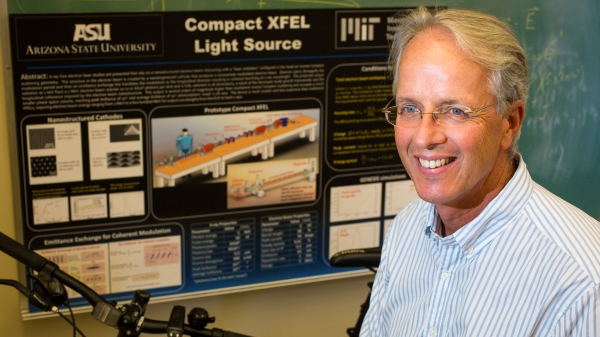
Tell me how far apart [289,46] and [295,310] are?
1163 millimetres

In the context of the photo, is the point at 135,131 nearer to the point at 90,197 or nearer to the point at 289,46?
the point at 90,197

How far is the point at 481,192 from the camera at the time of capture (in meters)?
1.56

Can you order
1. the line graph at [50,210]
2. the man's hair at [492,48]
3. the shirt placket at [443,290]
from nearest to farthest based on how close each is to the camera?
the man's hair at [492,48], the shirt placket at [443,290], the line graph at [50,210]

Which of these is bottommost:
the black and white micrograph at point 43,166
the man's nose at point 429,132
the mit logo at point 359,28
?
the black and white micrograph at point 43,166

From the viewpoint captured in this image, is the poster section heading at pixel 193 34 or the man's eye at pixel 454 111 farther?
the poster section heading at pixel 193 34

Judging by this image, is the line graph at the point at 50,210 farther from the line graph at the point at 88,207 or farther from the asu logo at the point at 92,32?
the asu logo at the point at 92,32

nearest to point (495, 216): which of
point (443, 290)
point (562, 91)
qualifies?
point (443, 290)

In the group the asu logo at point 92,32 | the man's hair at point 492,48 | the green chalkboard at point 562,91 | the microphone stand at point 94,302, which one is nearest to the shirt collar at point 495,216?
the man's hair at point 492,48

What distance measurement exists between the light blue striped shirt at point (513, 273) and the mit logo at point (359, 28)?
4.33ft

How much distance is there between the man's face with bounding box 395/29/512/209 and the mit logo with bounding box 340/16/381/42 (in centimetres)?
134

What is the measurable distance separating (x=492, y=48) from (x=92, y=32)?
5.00ft

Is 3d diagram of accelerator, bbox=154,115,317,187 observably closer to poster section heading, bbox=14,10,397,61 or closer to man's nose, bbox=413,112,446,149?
poster section heading, bbox=14,10,397,61

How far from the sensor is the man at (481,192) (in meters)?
1.41

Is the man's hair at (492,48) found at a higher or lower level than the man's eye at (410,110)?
higher
